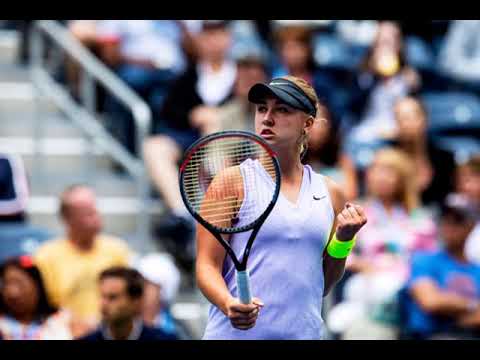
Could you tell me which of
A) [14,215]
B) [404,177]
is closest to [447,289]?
[404,177]

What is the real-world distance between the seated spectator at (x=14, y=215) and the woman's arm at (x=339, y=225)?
2942mm

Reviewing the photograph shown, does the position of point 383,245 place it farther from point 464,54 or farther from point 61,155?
point 464,54

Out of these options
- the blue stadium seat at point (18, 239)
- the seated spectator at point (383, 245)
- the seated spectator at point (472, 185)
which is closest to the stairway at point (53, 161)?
the blue stadium seat at point (18, 239)

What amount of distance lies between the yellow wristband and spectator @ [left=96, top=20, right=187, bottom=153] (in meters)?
3.61

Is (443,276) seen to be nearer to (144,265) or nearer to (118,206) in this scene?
(144,265)

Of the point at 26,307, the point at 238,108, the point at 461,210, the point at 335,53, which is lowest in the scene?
the point at 26,307

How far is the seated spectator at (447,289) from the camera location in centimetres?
629

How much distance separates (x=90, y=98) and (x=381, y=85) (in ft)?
5.49

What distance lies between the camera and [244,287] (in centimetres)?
371

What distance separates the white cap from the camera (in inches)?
253

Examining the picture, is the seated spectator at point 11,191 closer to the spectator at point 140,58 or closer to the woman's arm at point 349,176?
the spectator at point 140,58
